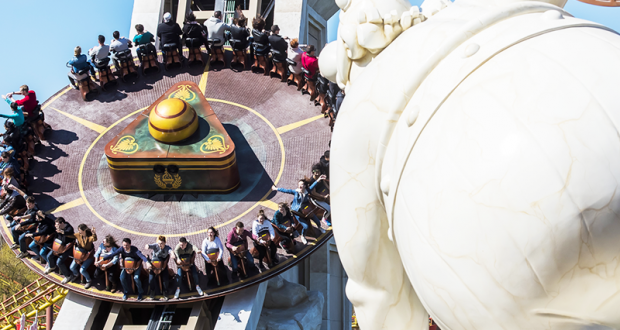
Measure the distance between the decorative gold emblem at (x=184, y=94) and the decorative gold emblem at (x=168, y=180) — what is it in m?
2.11

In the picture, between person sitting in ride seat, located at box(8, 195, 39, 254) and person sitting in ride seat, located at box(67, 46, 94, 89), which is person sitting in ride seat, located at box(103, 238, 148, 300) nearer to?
person sitting in ride seat, located at box(8, 195, 39, 254)

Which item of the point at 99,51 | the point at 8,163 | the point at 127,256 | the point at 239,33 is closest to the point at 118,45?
the point at 99,51

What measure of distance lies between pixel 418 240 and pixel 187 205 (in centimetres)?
1006

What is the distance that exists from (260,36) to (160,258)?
6944mm

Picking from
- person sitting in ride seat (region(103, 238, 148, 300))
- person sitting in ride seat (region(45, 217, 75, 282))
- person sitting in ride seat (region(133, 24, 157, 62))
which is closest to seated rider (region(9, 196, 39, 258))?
person sitting in ride seat (region(45, 217, 75, 282))

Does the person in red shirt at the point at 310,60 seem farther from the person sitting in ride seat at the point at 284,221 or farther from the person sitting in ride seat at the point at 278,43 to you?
the person sitting in ride seat at the point at 284,221

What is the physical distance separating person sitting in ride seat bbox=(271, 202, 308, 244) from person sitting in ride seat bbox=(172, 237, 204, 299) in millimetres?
1578

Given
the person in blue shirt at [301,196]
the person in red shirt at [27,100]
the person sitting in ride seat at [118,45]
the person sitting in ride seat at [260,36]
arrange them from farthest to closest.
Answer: the person sitting in ride seat at [118,45] → the person sitting in ride seat at [260,36] → the person in red shirt at [27,100] → the person in blue shirt at [301,196]

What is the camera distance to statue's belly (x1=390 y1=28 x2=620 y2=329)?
2865 mm

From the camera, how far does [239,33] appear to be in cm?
1584

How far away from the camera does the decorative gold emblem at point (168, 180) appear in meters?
13.0

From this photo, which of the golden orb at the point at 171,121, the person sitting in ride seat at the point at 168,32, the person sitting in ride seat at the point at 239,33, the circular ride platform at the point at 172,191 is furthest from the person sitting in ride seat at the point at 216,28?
the golden orb at the point at 171,121

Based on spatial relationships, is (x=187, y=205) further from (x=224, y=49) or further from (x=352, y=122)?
(x=352, y=122)

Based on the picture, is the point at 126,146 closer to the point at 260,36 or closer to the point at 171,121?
the point at 171,121
